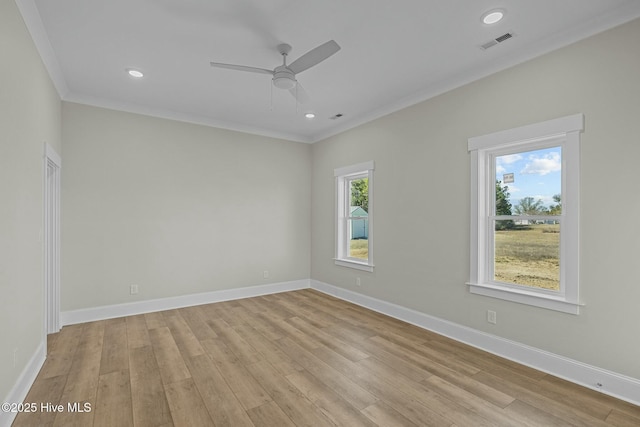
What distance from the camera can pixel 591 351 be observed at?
8.38 ft

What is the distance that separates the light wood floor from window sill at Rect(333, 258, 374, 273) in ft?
3.22

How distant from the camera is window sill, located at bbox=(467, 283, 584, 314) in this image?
8.77 ft

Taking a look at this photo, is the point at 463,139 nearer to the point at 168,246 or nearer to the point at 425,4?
the point at 425,4

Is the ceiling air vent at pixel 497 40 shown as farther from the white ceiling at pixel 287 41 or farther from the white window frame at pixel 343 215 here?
the white window frame at pixel 343 215

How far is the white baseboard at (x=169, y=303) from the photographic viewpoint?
4.10 meters

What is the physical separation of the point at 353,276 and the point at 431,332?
162 centimetres

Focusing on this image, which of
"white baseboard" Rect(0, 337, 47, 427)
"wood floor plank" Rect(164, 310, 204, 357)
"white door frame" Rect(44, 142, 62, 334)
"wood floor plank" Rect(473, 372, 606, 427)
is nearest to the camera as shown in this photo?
"white baseboard" Rect(0, 337, 47, 427)

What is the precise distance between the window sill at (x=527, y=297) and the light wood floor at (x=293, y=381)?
1.94 ft

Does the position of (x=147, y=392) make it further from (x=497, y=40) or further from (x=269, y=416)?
(x=497, y=40)

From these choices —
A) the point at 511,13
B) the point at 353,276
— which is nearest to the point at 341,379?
the point at 353,276

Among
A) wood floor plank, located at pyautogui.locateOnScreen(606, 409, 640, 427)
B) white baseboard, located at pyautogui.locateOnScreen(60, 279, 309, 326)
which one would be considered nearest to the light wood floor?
wood floor plank, located at pyautogui.locateOnScreen(606, 409, 640, 427)

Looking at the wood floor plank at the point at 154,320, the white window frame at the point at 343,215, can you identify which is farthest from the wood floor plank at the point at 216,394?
the white window frame at the point at 343,215

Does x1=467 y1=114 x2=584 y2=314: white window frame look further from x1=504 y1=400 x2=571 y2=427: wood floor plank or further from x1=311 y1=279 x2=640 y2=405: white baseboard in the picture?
x1=504 y1=400 x2=571 y2=427: wood floor plank

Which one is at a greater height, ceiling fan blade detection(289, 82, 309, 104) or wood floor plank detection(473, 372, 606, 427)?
ceiling fan blade detection(289, 82, 309, 104)
